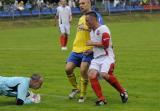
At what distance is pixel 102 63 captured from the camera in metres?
11.2

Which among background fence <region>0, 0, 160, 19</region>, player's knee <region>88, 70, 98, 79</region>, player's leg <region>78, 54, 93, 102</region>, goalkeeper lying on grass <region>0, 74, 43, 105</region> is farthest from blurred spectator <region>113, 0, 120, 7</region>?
player's knee <region>88, 70, 98, 79</region>

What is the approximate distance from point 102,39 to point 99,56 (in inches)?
14.5

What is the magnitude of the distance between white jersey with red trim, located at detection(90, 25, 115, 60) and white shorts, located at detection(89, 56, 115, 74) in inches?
3.1

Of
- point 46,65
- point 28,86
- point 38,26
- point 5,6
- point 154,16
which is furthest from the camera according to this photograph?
point 154,16

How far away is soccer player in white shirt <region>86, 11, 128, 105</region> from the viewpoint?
11.1 m

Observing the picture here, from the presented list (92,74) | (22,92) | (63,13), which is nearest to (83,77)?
(92,74)

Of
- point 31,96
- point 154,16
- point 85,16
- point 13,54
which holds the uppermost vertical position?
point 85,16

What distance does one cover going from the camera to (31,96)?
11680 millimetres

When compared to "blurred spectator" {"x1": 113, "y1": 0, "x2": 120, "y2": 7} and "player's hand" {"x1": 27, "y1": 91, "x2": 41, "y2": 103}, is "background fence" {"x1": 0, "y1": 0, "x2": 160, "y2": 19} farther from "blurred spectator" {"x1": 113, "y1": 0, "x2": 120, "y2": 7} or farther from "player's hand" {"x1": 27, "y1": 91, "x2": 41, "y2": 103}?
"player's hand" {"x1": 27, "y1": 91, "x2": 41, "y2": 103}

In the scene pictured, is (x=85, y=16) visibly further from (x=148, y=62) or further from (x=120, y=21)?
(x=120, y=21)

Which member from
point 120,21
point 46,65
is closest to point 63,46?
point 46,65

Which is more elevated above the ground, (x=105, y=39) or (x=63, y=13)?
(x=105, y=39)

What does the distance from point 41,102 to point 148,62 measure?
8.20m

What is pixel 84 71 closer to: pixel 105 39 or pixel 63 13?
pixel 105 39
